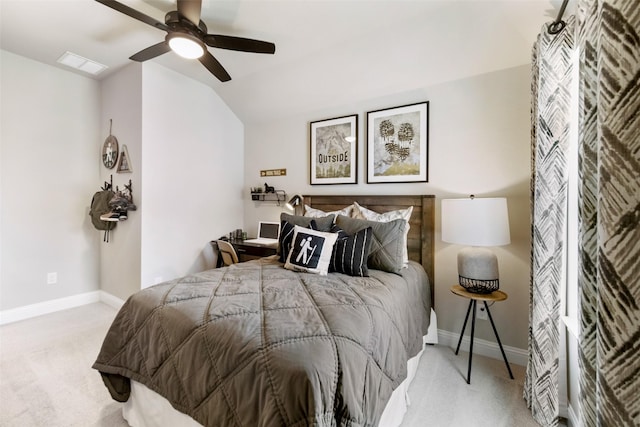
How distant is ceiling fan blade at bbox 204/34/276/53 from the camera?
79.1 inches

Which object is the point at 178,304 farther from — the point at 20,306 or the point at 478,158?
the point at 20,306

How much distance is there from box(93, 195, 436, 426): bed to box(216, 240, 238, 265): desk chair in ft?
3.66

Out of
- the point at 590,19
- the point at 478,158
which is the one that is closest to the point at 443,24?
the point at 478,158

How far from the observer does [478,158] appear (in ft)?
8.04

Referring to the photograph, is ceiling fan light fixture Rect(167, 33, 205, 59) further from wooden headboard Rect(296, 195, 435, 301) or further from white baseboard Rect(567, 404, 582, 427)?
white baseboard Rect(567, 404, 582, 427)

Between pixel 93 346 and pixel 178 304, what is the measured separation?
5.98 feet

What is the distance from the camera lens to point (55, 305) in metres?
3.35

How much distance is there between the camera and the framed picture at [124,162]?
3192 millimetres

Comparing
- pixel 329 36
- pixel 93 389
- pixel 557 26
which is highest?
pixel 329 36

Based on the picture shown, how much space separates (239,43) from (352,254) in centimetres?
177

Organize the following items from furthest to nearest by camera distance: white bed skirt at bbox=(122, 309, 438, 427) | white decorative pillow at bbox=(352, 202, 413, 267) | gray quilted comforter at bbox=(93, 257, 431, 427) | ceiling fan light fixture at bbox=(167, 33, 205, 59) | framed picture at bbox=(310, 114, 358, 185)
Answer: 1. framed picture at bbox=(310, 114, 358, 185)
2. white decorative pillow at bbox=(352, 202, 413, 267)
3. ceiling fan light fixture at bbox=(167, 33, 205, 59)
4. white bed skirt at bbox=(122, 309, 438, 427)
5. gray quilted comforter at bbox=(93, 257, 431, 427)

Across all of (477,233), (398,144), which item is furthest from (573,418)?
(398,144)

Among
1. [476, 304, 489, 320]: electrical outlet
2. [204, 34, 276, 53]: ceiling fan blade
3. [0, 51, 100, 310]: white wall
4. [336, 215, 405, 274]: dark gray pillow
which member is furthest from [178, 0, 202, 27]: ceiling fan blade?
[476, 304, 489, 320]: electrical outlet

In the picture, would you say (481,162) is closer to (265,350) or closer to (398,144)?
(398,144)
